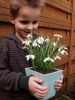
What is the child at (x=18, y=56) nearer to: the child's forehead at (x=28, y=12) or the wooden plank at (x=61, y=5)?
the child's forehead at (x=28, y=12)

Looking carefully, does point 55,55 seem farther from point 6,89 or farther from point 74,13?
point 74,13

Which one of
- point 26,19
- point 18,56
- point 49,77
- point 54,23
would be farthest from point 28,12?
point 54,23

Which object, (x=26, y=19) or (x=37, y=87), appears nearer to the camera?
(x=37, y=87)

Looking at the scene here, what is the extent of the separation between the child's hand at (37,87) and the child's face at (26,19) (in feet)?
1.10

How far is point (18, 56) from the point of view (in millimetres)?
1699

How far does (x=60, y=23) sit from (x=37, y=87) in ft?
7.93

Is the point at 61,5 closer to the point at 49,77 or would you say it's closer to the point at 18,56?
the point at 18,56

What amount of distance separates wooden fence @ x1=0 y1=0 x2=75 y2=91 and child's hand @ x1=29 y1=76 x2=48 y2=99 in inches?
33.0

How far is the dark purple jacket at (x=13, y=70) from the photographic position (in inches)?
62.9

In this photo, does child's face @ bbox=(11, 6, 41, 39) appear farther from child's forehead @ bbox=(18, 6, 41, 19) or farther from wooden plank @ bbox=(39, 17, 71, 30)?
wooden plank @ bbox=(39, 17, 71, 30)

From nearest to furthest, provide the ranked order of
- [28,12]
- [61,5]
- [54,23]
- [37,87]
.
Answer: [37,87] < [28,12] < [54,23] < [61,5]

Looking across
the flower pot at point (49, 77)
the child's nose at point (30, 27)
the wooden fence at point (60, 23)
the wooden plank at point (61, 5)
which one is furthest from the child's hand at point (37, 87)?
the wooden plank at point (61, 5)

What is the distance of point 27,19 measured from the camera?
1.68 m

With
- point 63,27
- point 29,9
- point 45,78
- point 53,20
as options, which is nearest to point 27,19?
point 29,9
